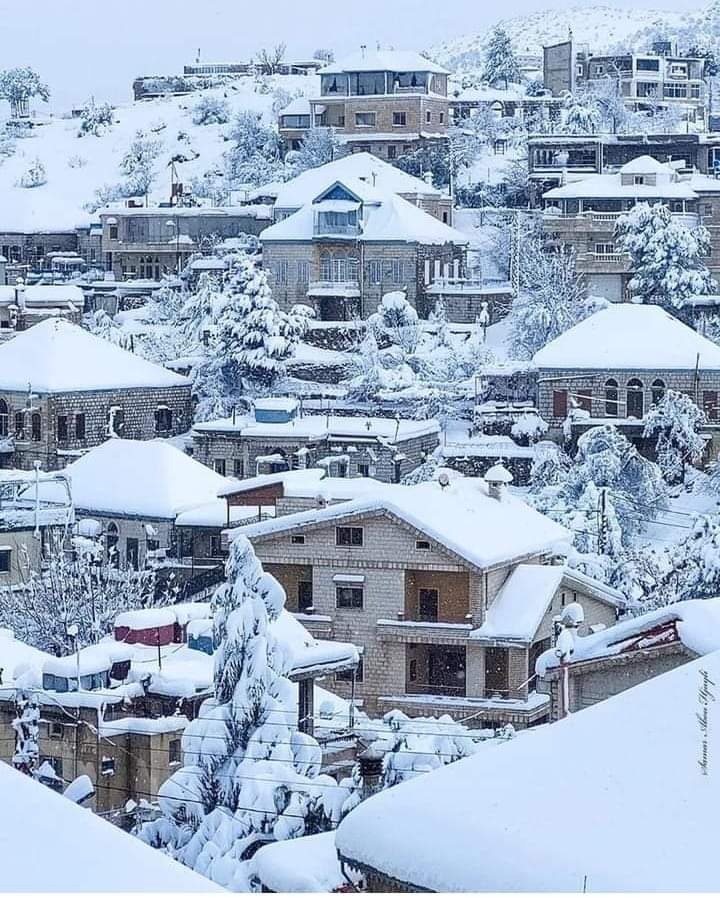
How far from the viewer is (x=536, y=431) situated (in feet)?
100

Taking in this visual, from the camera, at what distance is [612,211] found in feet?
119

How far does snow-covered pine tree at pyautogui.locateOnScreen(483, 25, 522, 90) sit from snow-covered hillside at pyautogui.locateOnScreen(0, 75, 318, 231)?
4.31 m

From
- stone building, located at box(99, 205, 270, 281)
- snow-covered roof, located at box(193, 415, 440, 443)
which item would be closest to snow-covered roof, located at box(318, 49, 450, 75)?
stone building, located at box(99, 205, 270, 281)

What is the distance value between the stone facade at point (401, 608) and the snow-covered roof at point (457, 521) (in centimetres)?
8

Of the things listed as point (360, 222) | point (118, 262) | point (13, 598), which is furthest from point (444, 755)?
point (118, 262)

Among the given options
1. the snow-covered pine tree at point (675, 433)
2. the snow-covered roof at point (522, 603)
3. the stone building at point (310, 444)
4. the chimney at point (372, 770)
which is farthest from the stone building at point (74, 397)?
the chimney at point (372, 770)

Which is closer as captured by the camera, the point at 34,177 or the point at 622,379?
the point at 622,379

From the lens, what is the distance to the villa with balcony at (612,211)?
36188 millimetres

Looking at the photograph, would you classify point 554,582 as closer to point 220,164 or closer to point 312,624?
point 312,624

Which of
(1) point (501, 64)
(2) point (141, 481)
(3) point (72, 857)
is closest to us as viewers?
(3) point (72, 857)

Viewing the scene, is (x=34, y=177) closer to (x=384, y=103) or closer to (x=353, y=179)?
(x=384, y=103)

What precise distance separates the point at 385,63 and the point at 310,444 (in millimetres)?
15560

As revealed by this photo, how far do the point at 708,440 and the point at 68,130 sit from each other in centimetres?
2894

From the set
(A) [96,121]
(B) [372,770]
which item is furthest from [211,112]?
(B) [372,770]
